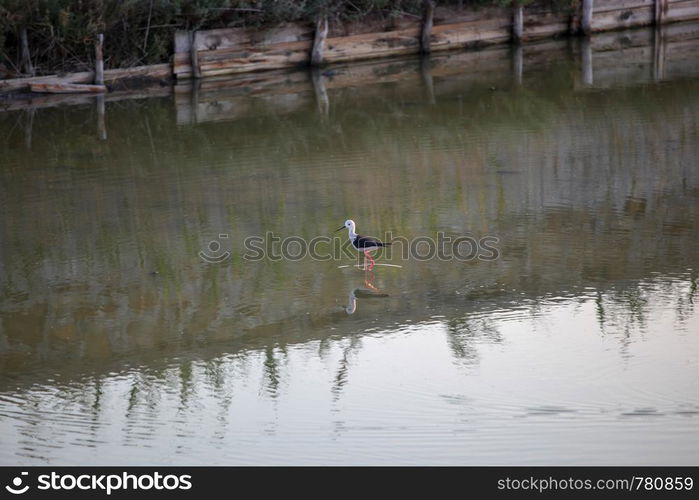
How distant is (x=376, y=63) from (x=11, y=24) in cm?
783

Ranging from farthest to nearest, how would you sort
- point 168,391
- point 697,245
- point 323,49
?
point 323,49 → point 697,245 → point 168,391

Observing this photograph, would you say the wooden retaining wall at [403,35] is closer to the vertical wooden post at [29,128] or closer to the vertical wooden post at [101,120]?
the vertical wooden post at [101,120]

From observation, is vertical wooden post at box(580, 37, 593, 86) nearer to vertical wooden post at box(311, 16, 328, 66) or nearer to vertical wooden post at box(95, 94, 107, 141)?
vertical wooden post at box(311, 16, 328, 66)

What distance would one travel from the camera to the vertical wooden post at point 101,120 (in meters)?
16.6

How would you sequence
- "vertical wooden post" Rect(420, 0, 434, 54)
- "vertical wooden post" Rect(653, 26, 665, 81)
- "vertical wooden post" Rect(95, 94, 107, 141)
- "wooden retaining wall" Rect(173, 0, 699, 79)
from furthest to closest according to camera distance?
"vertical wooden post" Rect(420, 0, 434, 54) < "wooden retaining wall" Rect(173, 0, 699, 79) < "vertical wooden post" Rect(653, 26, 665, 81) < "vertical wooden post" Rect(95, 94, 107, 141)

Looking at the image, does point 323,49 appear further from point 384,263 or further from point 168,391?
point 168,391

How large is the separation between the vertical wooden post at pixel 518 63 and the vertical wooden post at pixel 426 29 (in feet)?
6.41

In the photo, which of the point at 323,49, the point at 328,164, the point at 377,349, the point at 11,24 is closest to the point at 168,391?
the point at 377,349

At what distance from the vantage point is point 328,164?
13.5 meters

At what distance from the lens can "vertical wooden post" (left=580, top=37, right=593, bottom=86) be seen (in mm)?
19112

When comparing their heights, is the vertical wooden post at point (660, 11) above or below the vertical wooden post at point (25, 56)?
above

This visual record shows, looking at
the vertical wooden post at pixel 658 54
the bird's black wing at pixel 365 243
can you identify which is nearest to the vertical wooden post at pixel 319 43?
the vertical wooden post at pixel 658 54

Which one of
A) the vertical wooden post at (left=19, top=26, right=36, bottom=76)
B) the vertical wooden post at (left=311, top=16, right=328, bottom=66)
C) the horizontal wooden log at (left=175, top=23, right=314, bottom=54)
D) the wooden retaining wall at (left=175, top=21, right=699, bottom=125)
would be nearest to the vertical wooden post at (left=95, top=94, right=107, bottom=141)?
the wooden retaining wall at (left=175, top=21, right=699, bottom=125)

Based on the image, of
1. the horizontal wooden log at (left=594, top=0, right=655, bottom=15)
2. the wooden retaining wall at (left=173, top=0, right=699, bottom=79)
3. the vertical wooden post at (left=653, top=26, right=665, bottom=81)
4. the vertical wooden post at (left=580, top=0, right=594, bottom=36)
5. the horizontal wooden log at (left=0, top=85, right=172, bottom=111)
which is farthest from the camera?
the horizontal wooden log at (left=594, top=0, right=655, bottom=15)
